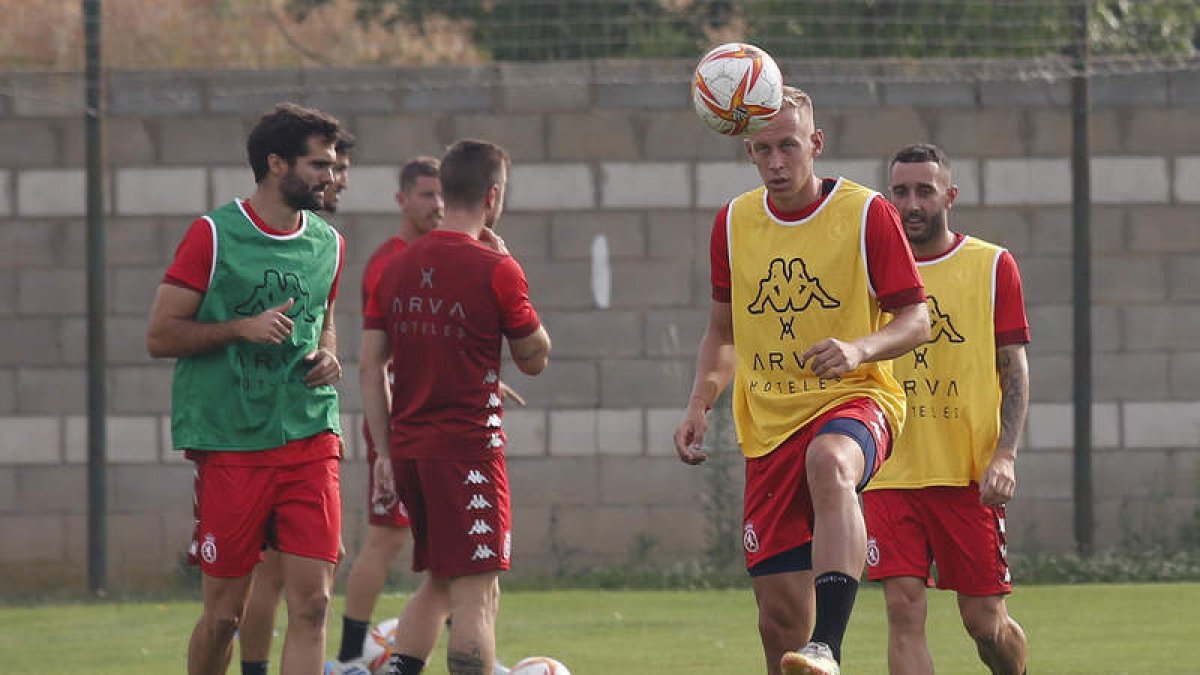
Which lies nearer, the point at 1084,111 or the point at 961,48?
the point at 1084,111

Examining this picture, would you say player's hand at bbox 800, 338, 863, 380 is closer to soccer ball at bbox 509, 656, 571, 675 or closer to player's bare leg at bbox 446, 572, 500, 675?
player's bare leg at bbox 446, 572, 500, 675

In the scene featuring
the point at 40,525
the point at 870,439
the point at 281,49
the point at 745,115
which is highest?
the point at 281,49

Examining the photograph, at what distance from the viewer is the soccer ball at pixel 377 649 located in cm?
881

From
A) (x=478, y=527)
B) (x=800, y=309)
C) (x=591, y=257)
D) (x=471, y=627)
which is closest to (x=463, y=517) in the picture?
(x=478, y=527)

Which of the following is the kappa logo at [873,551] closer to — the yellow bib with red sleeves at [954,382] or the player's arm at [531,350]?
the yellow bib with red sleeves at [954,382]

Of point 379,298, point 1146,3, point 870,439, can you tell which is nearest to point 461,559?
point 379,298

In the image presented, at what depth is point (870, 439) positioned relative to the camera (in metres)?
6.39

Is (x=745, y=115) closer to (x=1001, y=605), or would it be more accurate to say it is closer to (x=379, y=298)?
(x=379, y=298)

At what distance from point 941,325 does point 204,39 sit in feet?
26.2

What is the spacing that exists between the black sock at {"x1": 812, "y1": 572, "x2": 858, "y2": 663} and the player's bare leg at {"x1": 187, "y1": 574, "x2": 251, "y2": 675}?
2.12 meters

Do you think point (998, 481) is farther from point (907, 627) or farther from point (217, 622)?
point (217, 622)

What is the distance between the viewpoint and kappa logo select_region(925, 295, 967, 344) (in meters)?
7.41

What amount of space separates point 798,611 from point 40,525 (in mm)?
7368

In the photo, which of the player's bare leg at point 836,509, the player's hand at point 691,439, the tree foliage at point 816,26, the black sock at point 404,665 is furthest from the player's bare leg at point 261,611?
the tree foliage at point 816,26
